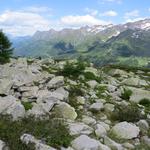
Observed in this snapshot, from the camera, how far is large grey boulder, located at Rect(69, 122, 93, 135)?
1428 cm

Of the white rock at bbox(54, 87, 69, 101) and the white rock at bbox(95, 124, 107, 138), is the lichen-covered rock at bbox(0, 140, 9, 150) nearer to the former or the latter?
the white rock at bbox(95, 124, 107, 138)

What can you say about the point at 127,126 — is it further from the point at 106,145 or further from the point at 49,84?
the point at 49,84

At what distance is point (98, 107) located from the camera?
17812 mm

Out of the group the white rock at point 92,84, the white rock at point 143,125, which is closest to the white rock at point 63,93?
the white rock at point 92,84

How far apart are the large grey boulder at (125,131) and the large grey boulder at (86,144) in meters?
1.88

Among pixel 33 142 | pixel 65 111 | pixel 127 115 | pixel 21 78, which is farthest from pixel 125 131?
pixel 21 78

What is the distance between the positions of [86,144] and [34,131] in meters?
2.06

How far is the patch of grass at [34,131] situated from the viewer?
12.0 meters

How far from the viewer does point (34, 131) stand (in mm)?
13148

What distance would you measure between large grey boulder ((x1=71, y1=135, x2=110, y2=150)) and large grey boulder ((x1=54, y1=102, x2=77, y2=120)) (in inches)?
107

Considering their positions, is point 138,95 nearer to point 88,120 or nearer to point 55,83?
point 55,83

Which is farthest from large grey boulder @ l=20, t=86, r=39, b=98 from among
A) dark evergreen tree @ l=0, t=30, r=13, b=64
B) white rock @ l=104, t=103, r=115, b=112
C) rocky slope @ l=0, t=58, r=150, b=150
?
dark evergreen tree @ l=0, t=30, r=13, b=64

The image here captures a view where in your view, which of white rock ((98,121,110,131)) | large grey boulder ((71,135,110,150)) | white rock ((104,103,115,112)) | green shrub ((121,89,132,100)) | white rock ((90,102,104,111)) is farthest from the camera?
green shrub ((121,89,132,100))

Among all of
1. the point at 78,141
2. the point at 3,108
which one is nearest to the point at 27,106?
the point at 3,108
